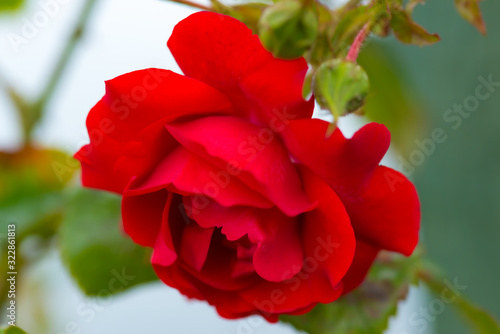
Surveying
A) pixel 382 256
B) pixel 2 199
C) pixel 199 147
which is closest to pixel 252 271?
pixel 199 147

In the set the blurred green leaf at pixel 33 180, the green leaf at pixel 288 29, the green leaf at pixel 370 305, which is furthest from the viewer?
the blurred green leaf at pixel 33 180

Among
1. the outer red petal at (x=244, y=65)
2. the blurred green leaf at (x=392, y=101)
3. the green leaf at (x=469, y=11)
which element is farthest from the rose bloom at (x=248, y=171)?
the blurred green leaf at (x=392, y=101)

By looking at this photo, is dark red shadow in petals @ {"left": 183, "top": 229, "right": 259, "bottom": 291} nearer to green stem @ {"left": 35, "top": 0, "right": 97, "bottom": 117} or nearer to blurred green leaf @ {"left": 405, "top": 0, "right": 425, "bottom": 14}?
blurred green leaf @ {"left": 405, "top": 0, "right": 425, "bottom": 14}

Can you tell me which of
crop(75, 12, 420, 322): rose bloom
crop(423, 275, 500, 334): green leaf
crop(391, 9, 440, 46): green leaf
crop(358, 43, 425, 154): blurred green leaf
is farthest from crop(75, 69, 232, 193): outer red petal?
crop(358, 43, 425, 154): blurred green leaf

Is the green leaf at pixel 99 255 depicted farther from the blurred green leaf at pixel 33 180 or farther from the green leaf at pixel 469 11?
the green leaf at pixel 469 11

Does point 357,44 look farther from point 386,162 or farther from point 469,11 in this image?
point 386,162
